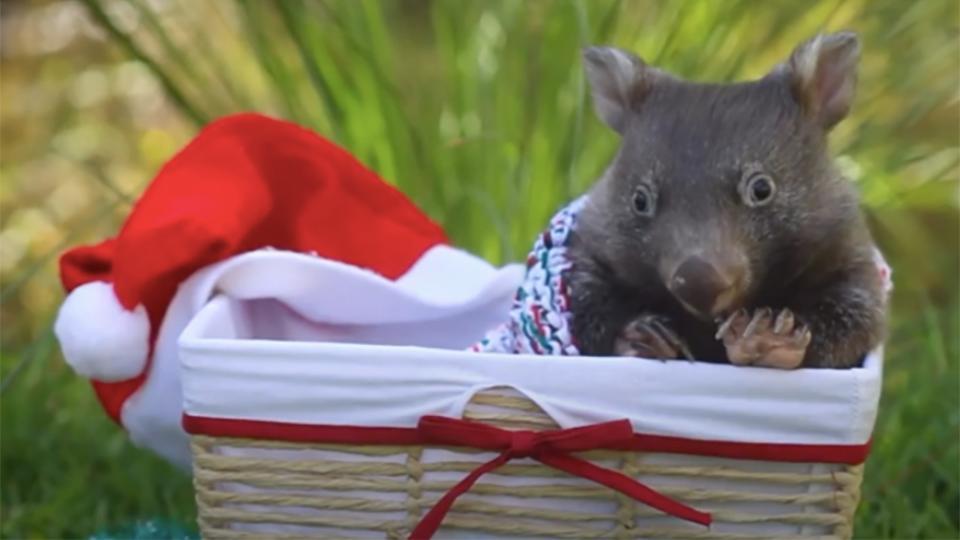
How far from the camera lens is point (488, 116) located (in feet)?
8.64

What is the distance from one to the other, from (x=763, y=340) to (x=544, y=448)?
0.24m

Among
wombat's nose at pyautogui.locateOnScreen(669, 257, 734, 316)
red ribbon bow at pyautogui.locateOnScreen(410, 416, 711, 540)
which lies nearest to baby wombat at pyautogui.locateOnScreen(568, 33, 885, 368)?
wombat's nose at pyautogui.locateOnScreen(669, 257, 734, 316)

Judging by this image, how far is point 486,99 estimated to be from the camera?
8.52 feet

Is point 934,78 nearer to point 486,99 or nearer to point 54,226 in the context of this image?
point 486,99

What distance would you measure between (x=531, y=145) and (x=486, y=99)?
4.2 inches

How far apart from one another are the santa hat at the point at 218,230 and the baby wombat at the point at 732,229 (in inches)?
17.1

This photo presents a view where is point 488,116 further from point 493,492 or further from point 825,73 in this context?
point 493,492

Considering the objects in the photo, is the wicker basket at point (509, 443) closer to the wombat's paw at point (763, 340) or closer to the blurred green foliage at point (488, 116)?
the wombat's paw at point (763, 340)

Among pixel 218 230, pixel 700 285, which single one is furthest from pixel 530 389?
pixel 218 230

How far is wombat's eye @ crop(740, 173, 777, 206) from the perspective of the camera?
5.24 ft

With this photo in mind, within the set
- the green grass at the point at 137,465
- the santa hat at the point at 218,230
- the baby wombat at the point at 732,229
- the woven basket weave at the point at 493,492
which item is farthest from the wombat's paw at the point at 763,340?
the green grass at the point at 137,465

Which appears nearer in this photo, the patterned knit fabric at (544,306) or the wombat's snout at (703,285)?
the wombat's snout at (703,285)

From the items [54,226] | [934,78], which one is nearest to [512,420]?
[934,78]

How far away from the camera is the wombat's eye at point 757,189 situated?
1596mm
